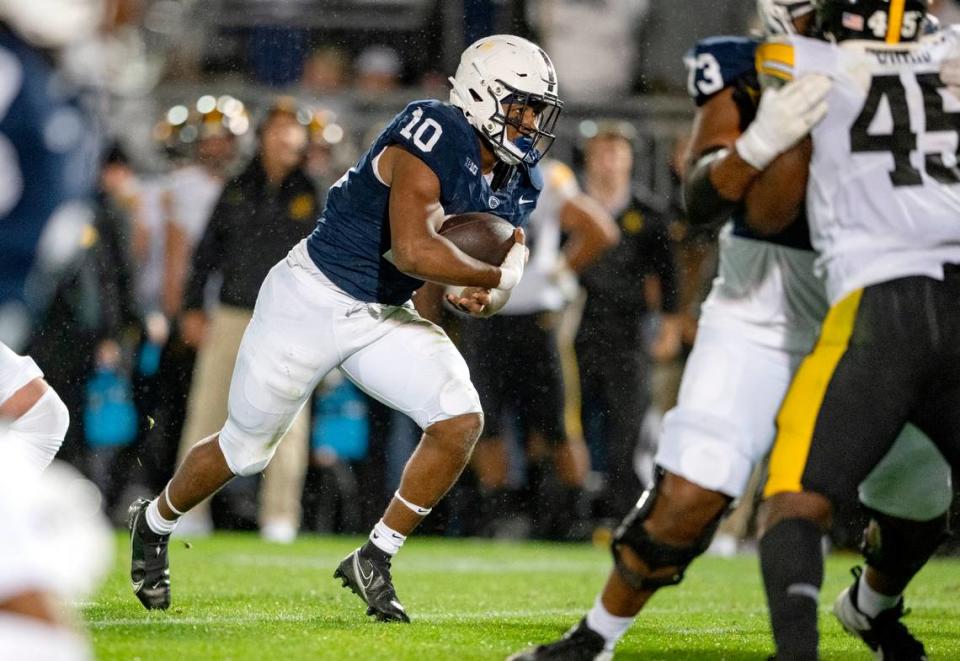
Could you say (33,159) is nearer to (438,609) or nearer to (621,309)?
(438,609)

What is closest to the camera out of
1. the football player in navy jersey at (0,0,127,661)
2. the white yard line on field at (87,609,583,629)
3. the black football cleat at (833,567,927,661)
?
the football player in navy jersey at (0,0,127,661)

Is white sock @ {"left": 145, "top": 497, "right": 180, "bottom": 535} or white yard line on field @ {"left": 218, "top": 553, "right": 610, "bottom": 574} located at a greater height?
white sock @ {"left": 145, "top": 497, "right": 180, "bottom": 535}

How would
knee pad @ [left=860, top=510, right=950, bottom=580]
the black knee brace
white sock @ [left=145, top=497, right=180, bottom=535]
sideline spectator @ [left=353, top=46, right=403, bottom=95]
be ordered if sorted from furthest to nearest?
sideline spectator @ [left=353, top=46, right=403, bottom=95] → white sock @ [left=145, top=497, right=180, bottom=535] → knee pad @ [left=860, top=510, right=950, bottom=580] → the black knee brace

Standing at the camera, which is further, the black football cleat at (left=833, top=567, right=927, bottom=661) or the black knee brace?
the black football cleat at (left=833, top=567, right=927, bottom=661)

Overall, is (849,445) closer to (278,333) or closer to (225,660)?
(225,660)

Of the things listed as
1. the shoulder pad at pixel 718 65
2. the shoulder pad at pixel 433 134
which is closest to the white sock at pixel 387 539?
the shoulder pad at pixel 433 134

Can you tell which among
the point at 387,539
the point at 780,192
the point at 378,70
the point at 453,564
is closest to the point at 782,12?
the point at 780,192

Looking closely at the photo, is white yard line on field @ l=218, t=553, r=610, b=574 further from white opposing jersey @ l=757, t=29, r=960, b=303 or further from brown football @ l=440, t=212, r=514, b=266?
Result: white opposing jersey @ l=757, t=29, r=960, b=303

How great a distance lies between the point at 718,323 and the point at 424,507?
1304mm

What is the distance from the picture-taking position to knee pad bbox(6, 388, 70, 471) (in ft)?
14.9

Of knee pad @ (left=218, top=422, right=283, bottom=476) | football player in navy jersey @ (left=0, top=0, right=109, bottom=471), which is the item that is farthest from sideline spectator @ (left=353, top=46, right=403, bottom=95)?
football player in navy jersey @ (left=0, top=0, right=109, bottom=471)

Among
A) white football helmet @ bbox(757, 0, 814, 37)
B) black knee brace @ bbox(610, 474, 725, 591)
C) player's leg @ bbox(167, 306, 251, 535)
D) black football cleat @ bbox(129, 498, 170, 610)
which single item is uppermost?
white football helmet @ bbox(757, 0, 814, 37)

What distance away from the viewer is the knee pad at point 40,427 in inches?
179

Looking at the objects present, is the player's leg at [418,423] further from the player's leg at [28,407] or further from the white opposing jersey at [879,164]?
the white opposing jersey at [879,164]
